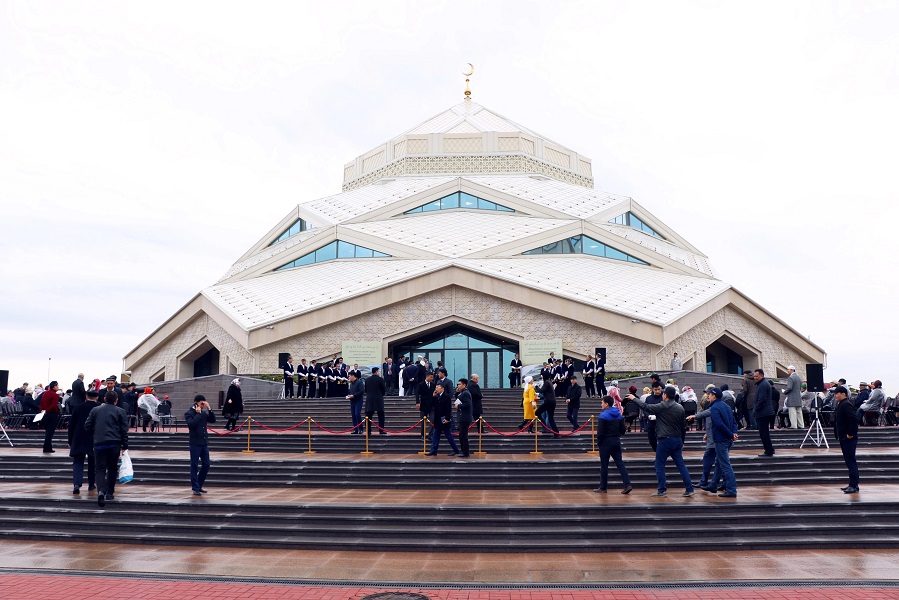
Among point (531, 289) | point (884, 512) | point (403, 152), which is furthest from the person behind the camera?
point (403, 152)

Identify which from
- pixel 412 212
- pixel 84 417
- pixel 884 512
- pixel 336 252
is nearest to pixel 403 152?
pixel 412 212

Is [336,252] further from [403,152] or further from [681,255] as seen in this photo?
[681,255]

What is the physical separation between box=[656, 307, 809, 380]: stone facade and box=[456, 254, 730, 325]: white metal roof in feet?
3.30

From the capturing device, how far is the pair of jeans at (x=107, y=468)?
9.16 meters

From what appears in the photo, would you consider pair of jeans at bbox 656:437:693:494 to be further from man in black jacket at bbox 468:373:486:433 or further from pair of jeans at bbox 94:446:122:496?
pair of jeans at bbox 94:446:122:496

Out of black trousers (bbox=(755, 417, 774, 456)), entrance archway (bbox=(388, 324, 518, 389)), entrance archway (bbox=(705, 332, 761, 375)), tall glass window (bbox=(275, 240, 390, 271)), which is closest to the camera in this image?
black trousers (bbox=(755, 417, 774, 456))

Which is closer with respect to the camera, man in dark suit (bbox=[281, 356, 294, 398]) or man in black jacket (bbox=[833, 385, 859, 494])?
man in black jacket (bbox=[833, 385, 859, 494])

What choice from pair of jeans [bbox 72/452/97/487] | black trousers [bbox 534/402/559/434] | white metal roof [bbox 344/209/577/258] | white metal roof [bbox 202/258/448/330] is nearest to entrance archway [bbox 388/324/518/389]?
white metal roof [bbox 202/258/448/330]

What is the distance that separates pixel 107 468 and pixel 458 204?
2447 cm

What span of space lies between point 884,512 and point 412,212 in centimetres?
2556

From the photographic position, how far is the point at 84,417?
34.3 feet

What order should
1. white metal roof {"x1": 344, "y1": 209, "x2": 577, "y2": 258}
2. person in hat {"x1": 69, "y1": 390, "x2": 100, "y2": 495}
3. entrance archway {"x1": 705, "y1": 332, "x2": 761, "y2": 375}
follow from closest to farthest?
1. person in hat {"x1": 69, "y1": 390, "x2": 100, "y2": 495}
2. white metal roof {"x1": 344, "y1": 209, "x2": 577, "y2": 258}
3. entrance archway {"x1": 705, "y1": 332, "x2": 761, "y2": 375}

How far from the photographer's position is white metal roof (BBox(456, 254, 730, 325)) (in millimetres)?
24359

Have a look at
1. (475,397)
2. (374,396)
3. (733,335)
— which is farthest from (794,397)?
(733,335)
